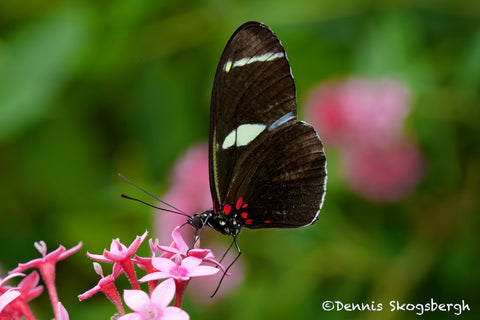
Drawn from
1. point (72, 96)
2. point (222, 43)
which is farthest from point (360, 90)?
point (72, 96)

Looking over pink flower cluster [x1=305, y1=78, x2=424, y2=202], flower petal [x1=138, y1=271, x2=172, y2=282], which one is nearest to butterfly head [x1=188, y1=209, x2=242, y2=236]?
flower petal [x1=138, y1=271, x2=172, y2=282]

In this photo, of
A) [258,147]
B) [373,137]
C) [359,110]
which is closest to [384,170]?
[373,137]

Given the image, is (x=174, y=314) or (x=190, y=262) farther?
(x=190, y=262)

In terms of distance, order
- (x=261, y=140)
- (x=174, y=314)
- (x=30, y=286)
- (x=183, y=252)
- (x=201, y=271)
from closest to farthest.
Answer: (x=174, y=314) < (x=201, y=271) < (x=183, y=252) < (x=30, y=286) < (x=261, y=140)

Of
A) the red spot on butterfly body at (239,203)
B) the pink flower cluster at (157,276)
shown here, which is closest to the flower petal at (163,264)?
the pink flower cluster at (157,276)

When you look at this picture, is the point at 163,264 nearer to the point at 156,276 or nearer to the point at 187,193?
the point at 156,276

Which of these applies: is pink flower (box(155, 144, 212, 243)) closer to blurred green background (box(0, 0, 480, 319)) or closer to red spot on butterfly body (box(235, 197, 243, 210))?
blurred green background (box(0, 0, 480, 319))
